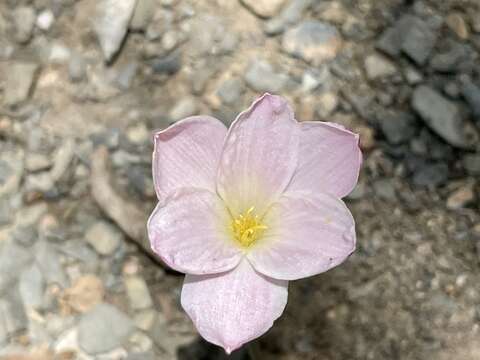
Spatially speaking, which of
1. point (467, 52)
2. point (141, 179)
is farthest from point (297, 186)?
point (467, 52)

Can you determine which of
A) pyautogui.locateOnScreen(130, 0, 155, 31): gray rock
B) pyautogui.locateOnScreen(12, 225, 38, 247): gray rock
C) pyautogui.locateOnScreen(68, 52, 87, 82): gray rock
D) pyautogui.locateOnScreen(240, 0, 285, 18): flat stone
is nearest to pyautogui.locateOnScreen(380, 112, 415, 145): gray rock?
pyautogui.locateOnScreen(240, 0, 285, 18): flat stone

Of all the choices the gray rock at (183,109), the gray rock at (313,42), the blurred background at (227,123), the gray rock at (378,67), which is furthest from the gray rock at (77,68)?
the gray rock at (378,67)

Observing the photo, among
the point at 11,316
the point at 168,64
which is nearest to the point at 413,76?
the point at 168,64

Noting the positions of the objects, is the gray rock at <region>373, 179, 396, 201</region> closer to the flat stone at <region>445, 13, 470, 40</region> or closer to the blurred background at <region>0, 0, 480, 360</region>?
the blurred background at <region>0, 0, 480, 360</region>

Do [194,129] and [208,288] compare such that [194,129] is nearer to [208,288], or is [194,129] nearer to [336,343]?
[208,288]

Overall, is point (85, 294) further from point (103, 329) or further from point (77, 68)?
point (77, 68)

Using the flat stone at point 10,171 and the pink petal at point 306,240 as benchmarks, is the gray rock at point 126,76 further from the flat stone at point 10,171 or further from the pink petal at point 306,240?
the pink petal at point 306,240

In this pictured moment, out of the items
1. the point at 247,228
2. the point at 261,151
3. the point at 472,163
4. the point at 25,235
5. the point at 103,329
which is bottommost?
the point at 103,329
